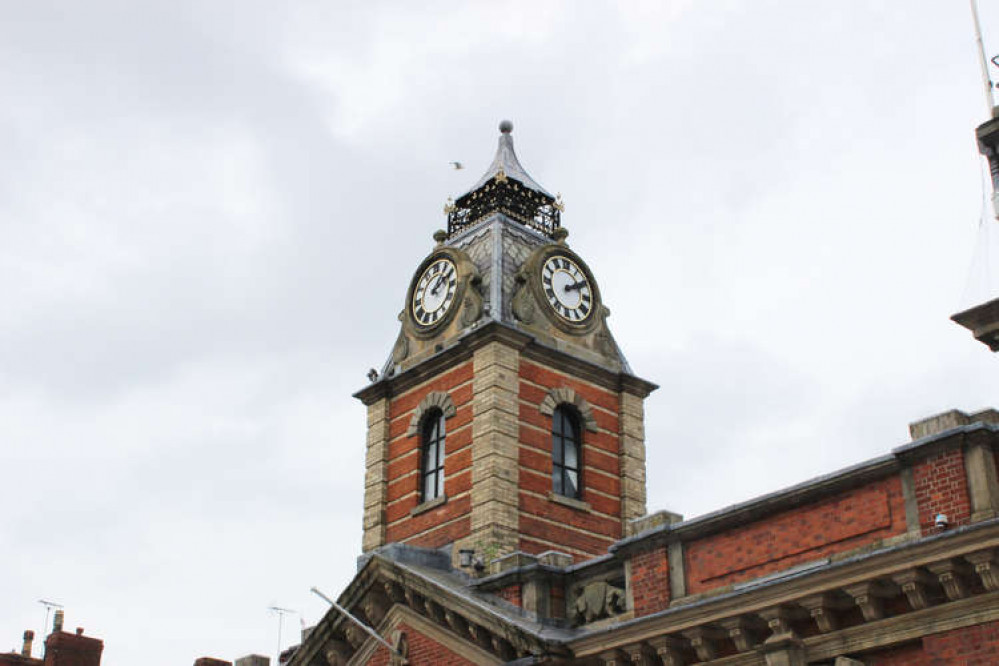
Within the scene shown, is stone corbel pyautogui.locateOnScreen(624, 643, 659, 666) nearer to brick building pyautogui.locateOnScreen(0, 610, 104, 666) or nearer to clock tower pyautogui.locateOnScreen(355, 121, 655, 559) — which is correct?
clock tower pyautogui.locateOnScreen(355, 121, 655, 559)

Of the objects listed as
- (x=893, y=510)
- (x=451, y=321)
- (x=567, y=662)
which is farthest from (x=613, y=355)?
(x=893, y=510)

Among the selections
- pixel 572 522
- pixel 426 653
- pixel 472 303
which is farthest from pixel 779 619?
pixel 472 303

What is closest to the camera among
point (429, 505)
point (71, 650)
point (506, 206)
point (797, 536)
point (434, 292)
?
point (797, 536)

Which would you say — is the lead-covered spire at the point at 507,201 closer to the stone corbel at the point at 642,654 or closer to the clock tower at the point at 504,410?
the clock tower at the point at 504,410

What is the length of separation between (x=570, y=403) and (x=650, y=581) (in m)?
10.9

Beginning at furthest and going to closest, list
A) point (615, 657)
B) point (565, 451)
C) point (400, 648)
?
point (565, 451), point (400, 648), point (615, 657)

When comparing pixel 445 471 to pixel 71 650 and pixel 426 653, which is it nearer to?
pixel 426 653

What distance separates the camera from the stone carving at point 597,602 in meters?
24.3

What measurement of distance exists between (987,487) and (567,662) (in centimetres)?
817

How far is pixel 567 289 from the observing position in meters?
35.8

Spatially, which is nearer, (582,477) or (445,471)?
(445,471)

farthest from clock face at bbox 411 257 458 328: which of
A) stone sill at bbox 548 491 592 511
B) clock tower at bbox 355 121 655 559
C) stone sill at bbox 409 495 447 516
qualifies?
stone sill at bbox 548 491 592 511

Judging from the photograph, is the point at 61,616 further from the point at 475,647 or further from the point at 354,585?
the point at 475,647

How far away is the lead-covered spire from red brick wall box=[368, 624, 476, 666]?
13754 mm
